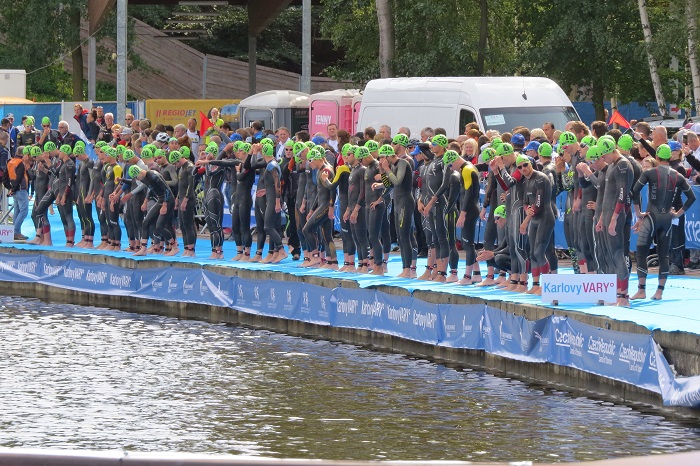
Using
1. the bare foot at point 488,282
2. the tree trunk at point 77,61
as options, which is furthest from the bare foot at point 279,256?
the tree trunk at point 77,61

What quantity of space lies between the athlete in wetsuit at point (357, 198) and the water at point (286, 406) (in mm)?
1963

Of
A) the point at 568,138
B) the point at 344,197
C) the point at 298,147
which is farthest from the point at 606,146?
the point at 298,147

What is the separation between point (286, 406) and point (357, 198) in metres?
6.24

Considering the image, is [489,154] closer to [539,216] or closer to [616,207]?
[539,216]

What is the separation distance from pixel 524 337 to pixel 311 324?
179 inches

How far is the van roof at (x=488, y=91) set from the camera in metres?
A: 24.6

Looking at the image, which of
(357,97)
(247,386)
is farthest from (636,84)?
(247,386)

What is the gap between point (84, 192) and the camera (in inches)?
1022

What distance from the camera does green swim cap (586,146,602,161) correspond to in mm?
17281

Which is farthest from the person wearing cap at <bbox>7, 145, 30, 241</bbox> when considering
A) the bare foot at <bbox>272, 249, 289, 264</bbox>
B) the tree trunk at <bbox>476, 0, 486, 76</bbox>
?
the tree trunk at <bbox>476, 0, 486, 76</bbox>

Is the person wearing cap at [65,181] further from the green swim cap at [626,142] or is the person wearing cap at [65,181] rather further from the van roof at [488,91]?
the green swim cap at [626,142]

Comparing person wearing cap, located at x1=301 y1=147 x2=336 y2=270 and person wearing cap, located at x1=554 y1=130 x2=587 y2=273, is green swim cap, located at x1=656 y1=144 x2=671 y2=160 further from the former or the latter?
person wearing cap, located at x1=301 y1=147 x2=336 y2=270

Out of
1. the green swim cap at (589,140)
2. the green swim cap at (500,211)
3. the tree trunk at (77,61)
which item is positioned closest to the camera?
the green swim cap at (589,140)

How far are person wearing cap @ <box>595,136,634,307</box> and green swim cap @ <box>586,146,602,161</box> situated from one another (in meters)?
0.05
